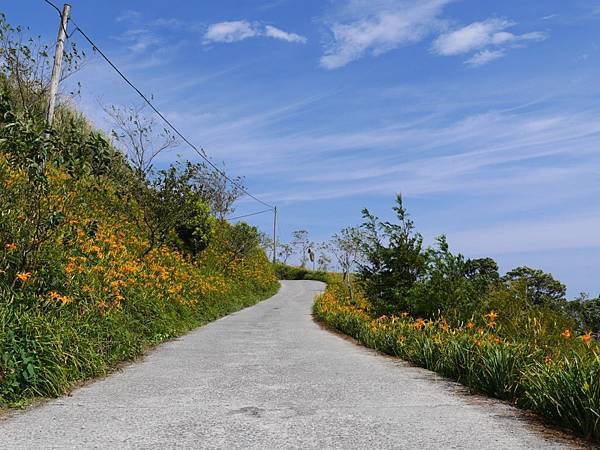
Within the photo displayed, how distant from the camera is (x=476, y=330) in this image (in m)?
8.49

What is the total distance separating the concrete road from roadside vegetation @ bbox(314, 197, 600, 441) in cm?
31

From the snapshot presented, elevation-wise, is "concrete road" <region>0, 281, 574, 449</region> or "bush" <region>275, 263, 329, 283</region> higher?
"bush" <region>275, 263, 329, 283</region>

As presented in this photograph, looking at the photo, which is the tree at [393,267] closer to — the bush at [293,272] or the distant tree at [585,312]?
the distant tree at [585,312]

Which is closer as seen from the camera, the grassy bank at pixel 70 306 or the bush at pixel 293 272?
the grassy bank at pixel 70 306

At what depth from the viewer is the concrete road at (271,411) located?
12.3ft

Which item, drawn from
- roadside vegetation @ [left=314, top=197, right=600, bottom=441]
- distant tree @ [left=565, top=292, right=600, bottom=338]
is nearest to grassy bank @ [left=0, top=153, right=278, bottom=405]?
roadside vegetation @ [left=314, top=197, right=600, bottom=441]

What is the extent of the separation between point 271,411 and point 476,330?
513 centimetres

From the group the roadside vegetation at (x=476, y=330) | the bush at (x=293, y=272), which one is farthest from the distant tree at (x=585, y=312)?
the bush at (x=293, y=272)

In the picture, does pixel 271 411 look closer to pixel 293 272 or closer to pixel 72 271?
pixel 72 271

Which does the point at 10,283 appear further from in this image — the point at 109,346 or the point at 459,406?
the point at 459,406

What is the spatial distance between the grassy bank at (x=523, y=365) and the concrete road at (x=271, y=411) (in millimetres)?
249

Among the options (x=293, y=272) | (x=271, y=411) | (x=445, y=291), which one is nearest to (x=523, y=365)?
(x=271, y=411)

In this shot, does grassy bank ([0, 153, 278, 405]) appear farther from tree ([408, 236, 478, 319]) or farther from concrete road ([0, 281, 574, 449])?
tree ([408, 236, 478, 319])

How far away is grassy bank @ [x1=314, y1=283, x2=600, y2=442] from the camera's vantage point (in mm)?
4109
